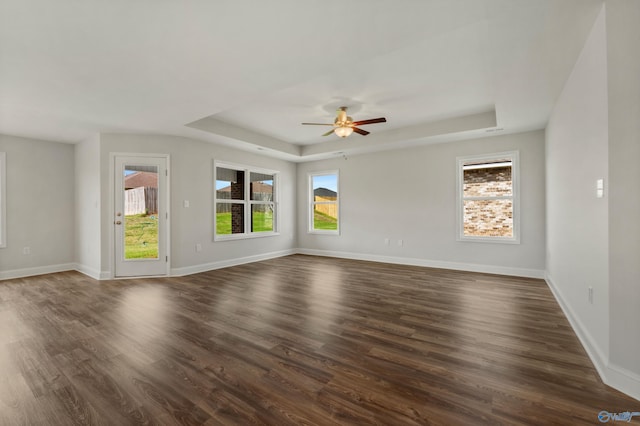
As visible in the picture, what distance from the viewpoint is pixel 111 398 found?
1727mm

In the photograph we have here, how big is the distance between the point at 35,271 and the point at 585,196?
796 cm

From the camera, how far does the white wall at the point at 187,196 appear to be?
486cm

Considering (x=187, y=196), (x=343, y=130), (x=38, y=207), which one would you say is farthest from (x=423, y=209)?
(x=38, y=207)

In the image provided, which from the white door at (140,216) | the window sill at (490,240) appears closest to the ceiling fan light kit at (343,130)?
the window sill at (490,240)

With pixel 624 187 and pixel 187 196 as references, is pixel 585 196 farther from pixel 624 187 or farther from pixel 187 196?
pixel 187 196

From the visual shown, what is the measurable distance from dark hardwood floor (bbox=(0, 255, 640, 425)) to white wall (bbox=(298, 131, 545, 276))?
3.98ft

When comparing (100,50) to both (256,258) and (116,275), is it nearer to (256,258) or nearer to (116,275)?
(116,275)

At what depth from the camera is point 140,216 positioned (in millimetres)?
4992

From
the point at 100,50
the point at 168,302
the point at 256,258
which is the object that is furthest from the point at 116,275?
the point at 100,50

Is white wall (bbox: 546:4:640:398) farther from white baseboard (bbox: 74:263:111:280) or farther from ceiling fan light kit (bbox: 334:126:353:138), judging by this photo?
white baseboard (bbox: 74:263:111:280)

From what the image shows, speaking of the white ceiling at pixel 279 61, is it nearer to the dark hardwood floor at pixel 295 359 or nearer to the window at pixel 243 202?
the window at pixel 243 202

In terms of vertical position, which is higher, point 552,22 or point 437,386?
point 552,22

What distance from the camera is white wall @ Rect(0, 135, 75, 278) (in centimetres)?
496

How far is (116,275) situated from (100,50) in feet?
12.5
